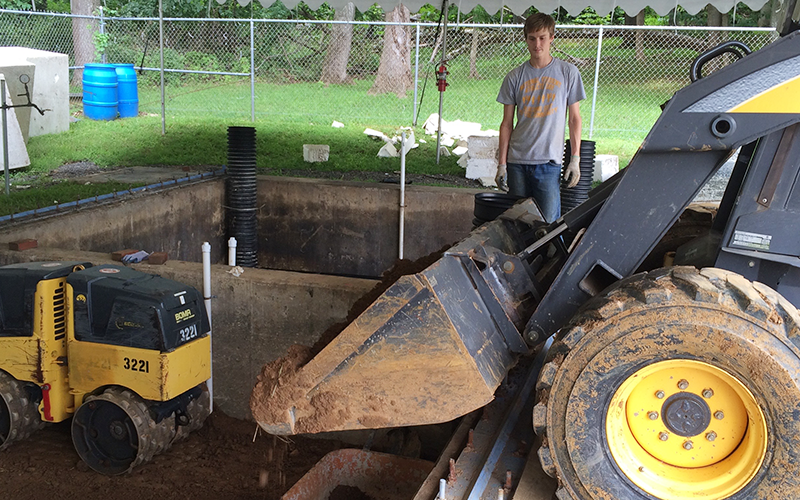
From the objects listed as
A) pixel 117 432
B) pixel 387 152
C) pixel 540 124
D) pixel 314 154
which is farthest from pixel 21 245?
pixel 387 152

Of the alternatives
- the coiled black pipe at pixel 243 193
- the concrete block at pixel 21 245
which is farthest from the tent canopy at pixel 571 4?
the concrete block at pixel 21 245

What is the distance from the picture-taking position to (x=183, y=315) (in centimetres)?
418

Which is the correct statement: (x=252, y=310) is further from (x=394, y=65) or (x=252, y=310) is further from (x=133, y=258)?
(x=394, y=65)

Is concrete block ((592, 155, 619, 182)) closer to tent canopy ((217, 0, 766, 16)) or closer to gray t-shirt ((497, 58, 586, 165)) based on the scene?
tent canopy ((217, 0, 766, 16))

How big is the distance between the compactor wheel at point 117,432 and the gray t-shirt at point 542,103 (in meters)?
2.97

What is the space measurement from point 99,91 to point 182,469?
11.8 meters

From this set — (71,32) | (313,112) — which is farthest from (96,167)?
(71,32)

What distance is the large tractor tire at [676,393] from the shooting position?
2.41 metres

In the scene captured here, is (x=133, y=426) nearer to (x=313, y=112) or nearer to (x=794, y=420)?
(x=794, y=420)

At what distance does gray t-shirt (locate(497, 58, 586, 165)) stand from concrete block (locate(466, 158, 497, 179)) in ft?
15.3

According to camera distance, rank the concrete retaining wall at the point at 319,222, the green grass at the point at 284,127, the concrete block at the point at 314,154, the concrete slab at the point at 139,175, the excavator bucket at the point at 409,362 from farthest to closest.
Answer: the concrete block at the point at 314,154 < the green grass at the point at 284,127 < the concrete slab at the point at 139,175 < the concrete retaining wall at the point at 319,222 < the excavator bucket at the point at 409,362

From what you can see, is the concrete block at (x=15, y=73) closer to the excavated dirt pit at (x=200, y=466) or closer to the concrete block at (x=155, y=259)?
the concrete block at (x=155, y=259)

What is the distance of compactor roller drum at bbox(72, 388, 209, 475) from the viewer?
13.5 feet

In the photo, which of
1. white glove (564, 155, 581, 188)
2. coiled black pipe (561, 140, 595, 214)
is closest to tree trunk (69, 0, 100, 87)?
coiled black pipe (561, 140, 595, 214)
